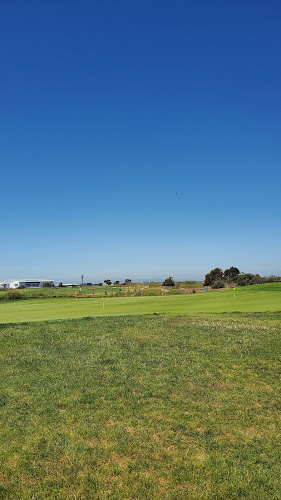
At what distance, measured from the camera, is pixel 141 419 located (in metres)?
5.46

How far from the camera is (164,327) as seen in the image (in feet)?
41.5

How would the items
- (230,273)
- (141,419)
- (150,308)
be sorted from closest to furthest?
(141,419) → (150,308) → (230,273)

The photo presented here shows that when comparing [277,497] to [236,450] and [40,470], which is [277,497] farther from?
[40,470]

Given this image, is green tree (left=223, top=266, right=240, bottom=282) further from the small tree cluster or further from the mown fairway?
the mown fairway

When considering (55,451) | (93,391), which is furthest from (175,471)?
(93,391)

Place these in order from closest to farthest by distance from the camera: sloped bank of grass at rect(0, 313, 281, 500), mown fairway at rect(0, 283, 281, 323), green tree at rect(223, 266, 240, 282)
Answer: sloped bank of grass at rect(0, 313, 281, 500), mown fairway at rect(0, 283, 281, 323), green tree at rect(223, 266, 240, 282)

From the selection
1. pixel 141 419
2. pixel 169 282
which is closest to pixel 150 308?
pixel 141 419

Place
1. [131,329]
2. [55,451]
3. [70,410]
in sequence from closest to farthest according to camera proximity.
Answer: [55,451] < [70,410] < [131,329]

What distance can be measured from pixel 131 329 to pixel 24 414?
683 cm

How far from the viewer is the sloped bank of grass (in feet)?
12.9

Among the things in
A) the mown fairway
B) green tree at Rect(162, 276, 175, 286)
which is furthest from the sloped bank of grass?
green tree at Rect(162, 276, 175, 286)

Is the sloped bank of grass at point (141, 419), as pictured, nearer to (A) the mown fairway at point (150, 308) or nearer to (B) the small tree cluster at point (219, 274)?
(A) the mown fairway at point (150, 308)

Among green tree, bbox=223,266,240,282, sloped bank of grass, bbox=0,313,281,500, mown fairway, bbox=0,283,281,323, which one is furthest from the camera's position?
green tree, bbox=223,266,240,282

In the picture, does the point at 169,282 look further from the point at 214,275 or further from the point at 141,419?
the point at 141,419
